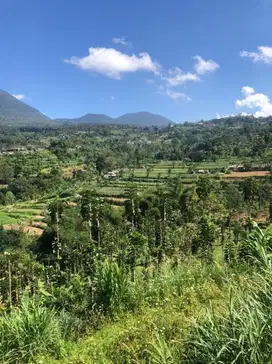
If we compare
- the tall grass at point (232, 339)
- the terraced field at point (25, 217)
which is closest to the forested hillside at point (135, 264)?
the tall grass at point (232, 339)

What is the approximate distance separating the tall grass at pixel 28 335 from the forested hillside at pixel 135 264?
1 cm

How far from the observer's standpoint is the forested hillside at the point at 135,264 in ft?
10.9

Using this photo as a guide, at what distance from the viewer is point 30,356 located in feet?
13.9

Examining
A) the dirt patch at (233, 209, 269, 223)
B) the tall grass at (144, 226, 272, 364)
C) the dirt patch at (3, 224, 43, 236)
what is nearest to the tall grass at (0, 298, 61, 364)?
the tall grass at (144, 226, 272, 364)

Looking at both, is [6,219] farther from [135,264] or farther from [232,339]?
[232,339]

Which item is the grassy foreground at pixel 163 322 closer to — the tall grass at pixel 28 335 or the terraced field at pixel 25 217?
the tall grass at pixel 28 335

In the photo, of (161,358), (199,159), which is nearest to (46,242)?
(161,358)

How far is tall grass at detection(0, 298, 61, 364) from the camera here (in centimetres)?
421

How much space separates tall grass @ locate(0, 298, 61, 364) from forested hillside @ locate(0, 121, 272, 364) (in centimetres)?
1

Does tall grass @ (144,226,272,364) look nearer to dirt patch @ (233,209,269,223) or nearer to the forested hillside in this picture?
the forested hillside

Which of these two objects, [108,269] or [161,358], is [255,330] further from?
[108,269]

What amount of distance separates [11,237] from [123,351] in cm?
3916

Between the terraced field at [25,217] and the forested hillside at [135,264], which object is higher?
the forested hillside at [135,264]

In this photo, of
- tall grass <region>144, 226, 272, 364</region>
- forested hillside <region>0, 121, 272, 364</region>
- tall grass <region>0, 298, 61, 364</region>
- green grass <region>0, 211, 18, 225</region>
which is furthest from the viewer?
green grass <region>0, 211, 18, 225</region>
